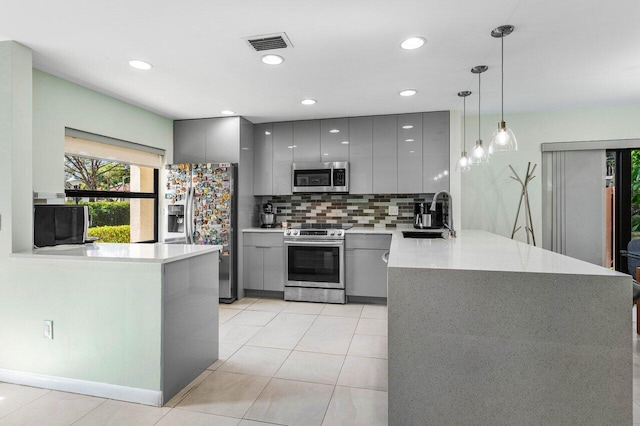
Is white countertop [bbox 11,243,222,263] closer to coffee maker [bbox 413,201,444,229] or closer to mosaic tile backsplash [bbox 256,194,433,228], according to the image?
mosaic tile backsplash [bbox 256,194,433,228]

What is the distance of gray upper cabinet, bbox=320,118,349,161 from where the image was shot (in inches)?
174

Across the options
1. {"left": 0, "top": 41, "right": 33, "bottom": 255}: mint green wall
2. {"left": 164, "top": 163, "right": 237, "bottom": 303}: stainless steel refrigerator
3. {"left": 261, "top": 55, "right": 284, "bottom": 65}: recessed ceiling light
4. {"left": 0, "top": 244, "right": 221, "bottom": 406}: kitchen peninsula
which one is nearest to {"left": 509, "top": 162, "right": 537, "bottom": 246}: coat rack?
{"left": 261, "top": 55, "right": 284, "bottom": 65}: recessed ceiling light

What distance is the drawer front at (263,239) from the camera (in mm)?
4324

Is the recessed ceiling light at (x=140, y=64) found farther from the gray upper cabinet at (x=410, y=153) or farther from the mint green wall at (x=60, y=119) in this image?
the gray upper cabinet at (x=410, y=153)

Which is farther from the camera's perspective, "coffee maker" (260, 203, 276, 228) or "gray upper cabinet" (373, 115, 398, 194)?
"coffee maker" (260, 203, 276, 228)

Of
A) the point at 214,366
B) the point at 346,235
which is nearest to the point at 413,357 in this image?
the point at 214,366

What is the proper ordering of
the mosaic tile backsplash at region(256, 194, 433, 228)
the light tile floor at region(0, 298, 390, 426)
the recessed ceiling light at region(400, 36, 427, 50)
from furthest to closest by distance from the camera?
1. the mosaic tile backsplash at region(256, 194, 433, 228)
2. the recessed ceiling light at region(400, 36, 427, 50)
3. the light tile floor at region(0, 298, 390, 426)

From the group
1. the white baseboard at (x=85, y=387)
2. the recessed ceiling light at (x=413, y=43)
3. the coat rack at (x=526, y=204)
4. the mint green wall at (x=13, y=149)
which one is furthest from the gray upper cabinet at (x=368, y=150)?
the white baseboard at (x=85, y=387)

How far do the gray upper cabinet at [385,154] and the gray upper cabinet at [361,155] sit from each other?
6cm

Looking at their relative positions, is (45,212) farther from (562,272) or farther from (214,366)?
(562,272)

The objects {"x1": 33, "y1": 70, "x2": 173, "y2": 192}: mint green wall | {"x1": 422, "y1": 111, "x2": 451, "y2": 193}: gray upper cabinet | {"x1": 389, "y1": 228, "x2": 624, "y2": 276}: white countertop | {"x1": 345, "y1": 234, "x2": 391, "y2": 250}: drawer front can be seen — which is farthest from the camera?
{"x1": 422, "y1": 111, "x2": 451, "y2": 193}: gray upper cabinet

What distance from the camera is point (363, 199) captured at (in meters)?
4.70

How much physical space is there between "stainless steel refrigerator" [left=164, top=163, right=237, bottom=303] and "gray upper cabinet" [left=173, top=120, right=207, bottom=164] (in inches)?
11.1

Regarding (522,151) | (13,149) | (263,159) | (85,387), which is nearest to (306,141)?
(263,159)
